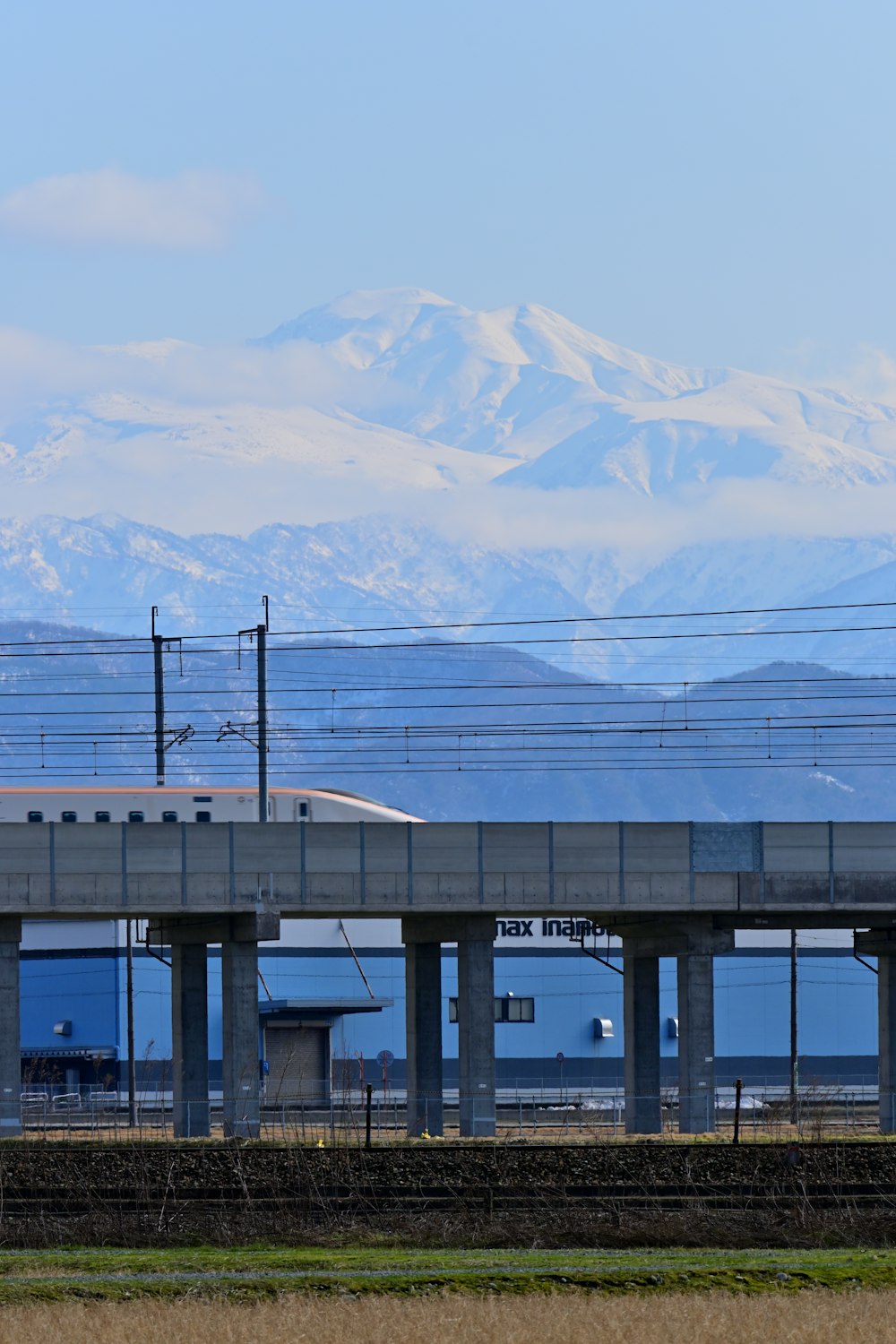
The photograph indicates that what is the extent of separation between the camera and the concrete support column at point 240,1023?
189ft

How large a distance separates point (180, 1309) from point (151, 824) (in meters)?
34.3

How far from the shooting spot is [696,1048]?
6188 centimetres

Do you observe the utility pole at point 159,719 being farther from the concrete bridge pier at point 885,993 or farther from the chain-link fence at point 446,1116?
the concrete bridge pier at point 885,993

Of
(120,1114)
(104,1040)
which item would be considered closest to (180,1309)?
(120,1114)

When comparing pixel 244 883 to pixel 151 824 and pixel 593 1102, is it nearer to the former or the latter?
pixel 151 824

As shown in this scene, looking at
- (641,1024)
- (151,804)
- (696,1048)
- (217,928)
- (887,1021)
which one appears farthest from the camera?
(151,804)

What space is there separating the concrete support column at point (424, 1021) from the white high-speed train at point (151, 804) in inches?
1194

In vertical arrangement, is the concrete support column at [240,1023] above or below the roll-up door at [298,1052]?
above

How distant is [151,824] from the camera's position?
192ft

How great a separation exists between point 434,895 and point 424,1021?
20.1 feet

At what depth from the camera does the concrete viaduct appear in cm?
5841

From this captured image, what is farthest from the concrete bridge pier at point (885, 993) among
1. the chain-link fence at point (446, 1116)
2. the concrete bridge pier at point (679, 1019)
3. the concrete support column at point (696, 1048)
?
the concrete support column at point (696, 1048)

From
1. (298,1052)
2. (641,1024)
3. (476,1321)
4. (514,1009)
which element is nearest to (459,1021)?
(641,1024)

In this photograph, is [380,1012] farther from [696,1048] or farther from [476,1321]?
[476,1321]
